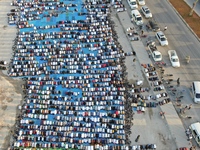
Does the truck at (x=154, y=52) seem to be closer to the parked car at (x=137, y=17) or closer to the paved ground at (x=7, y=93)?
the parked car at (x=137, y=17)

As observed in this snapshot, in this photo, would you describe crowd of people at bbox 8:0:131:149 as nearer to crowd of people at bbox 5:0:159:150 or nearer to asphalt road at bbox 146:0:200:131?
crowd of people at bbox 5:0:159:150

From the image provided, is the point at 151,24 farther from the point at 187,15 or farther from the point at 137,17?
the point at 187,15

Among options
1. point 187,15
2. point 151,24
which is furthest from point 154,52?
point 187,15

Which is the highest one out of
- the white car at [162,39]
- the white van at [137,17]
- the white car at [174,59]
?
the white van at [137,17]

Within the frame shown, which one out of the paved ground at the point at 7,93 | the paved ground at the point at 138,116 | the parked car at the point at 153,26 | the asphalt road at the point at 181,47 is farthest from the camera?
the parked car at the point at 153,26

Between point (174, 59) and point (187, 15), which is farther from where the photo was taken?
point (187, 15)

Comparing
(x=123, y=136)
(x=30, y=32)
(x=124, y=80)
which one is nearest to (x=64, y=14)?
(x=30, y=32)

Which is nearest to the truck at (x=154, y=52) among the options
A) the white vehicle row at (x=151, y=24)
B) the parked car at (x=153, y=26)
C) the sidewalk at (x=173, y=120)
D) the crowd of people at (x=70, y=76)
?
the white vehicle row at (x=151, y=24)

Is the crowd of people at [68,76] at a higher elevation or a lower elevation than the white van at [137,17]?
lower
